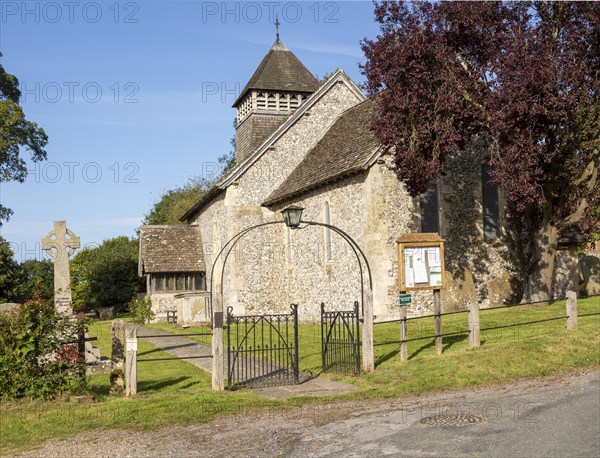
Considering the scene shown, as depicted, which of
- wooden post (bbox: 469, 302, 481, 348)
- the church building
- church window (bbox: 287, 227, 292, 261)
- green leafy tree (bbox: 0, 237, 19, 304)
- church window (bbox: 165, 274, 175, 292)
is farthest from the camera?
green leafy tree (bbox: 0, 237, 19, 304)

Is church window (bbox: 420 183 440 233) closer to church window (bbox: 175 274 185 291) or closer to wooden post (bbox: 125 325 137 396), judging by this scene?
wooden post (bbox: 125 325 137 396)

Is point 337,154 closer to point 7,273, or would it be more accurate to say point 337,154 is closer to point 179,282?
point 179,282

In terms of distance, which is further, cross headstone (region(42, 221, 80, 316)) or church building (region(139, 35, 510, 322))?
church building (region(139, 35, 510, 322))

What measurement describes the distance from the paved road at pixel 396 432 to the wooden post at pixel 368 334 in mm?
2684

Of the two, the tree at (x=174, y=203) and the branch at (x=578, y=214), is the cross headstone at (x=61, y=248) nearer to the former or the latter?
the branch at (x=578, y=214)

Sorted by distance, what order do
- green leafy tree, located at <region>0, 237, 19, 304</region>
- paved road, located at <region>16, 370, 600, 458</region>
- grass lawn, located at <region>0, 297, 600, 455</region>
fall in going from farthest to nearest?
green leafy tree, located at <region>0, 237, 19, 304</region> → grass lawn, located at <region>0, 297, 600, 455</region> → paved road, located at <region>16, 370, 600, 458</region>

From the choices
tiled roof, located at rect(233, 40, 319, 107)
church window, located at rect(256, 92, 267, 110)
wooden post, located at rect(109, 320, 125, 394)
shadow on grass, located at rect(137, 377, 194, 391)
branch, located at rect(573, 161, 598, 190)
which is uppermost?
tiled roof, located at rect(233, 40, 319, 107)

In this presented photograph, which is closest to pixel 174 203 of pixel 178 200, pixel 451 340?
pixel 178 200

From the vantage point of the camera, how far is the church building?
23.9 metres

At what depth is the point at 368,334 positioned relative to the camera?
13.6 meters

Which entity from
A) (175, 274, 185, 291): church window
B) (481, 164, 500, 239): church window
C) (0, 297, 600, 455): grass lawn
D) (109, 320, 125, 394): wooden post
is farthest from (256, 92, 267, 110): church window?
(109, 320, 125, 394): wooden post

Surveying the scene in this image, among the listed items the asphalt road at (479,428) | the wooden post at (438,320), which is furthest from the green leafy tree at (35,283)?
the wooden post at (438,320)

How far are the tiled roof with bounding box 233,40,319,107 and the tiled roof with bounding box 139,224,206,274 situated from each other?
8.28 m

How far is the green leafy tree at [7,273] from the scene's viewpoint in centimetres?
3747
